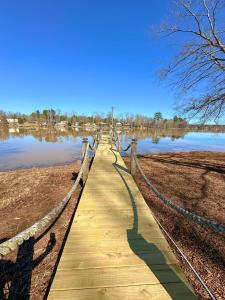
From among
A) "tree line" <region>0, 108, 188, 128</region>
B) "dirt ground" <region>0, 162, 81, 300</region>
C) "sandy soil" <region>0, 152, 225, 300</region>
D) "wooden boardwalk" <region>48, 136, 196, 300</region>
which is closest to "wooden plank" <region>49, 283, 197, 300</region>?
"wooden boardwalk" <region>48, 136, 196, 300</region>

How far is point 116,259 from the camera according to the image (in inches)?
125

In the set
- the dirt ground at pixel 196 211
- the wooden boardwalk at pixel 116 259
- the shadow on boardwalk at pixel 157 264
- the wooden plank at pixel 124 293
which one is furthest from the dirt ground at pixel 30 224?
the dirt ground at pixel 196 211

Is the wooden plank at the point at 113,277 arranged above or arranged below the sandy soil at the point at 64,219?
above

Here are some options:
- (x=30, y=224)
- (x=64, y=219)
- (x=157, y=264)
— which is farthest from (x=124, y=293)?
(x=30, y=224)

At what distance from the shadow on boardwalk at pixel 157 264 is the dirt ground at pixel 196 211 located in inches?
10.1

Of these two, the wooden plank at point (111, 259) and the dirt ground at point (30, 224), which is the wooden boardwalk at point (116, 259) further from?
the dirt ground at point (30, 224)

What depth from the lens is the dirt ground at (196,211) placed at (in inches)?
124

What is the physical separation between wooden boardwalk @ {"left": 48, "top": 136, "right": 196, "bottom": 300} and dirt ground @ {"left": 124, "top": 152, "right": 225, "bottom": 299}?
1.22 feet

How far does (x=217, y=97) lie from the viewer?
9086mm

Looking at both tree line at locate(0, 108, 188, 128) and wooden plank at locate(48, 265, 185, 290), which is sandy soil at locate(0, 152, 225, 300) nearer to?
wooden plank at locate(48, 265, 185, 290)

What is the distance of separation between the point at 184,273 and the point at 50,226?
300 cm

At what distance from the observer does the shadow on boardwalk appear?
103 inches

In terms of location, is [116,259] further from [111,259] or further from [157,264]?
[157,264]

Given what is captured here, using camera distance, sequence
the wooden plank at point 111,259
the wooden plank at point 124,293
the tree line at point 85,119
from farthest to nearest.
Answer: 1. the tree line at point 85,119
2. the wooden plank at point 111,259
3. the wooden plank at point 124,293
